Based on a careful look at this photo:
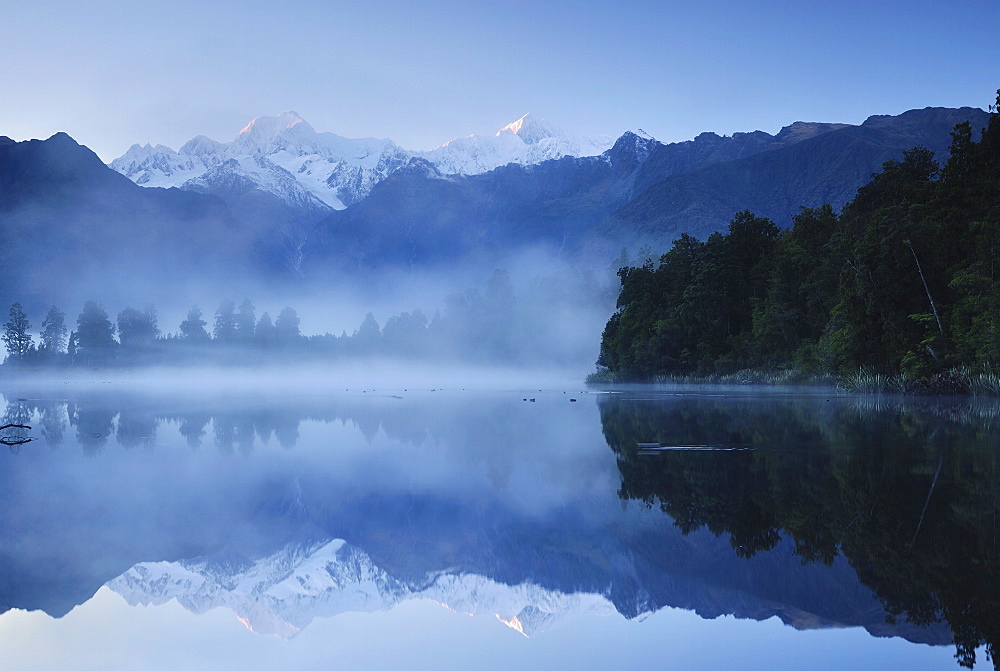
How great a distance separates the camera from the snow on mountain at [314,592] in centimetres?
670

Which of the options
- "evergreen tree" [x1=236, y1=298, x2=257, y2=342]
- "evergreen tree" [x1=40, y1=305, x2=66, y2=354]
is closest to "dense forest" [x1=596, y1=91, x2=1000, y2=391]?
"evergreen tree" [x1=236, y1=298, x2=257, y2=342]

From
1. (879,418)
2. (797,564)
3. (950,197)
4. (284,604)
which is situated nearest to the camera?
(284,604)

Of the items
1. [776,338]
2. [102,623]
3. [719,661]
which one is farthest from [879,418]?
[776,338]

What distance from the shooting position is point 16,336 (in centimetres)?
14775

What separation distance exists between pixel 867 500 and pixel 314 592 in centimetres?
776

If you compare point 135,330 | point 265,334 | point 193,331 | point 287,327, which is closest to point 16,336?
point 135,330

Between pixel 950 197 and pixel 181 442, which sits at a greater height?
pixel 950 197

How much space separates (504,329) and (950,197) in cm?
13766

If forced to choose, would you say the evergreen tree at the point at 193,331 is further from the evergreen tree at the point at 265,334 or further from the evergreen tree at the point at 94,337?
the evergreen tree at the point at 94,337

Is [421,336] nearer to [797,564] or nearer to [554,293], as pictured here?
[554,293]

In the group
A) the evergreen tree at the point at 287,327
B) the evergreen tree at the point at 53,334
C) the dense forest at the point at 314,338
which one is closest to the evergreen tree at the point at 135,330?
the dense forest at the point at 314,338

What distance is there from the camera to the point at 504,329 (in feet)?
612

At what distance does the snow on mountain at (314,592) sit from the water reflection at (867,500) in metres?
2.63

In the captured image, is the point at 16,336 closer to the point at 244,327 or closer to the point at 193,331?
the point at 193,331
